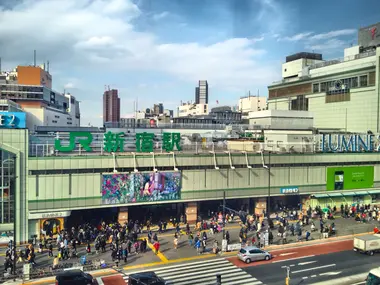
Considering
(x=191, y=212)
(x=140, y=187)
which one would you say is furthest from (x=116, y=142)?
(x=191, y=212)

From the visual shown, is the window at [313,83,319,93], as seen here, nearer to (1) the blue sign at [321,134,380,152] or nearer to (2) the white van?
(1) the blue sign at [321,134,380,152]

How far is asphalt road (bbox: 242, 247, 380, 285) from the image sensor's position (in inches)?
1232

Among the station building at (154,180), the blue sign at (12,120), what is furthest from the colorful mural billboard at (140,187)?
the blue sign at (12,120)

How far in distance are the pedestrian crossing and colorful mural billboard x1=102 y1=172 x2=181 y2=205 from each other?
43.3 feet

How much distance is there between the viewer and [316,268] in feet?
111

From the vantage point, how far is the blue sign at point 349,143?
190 ft

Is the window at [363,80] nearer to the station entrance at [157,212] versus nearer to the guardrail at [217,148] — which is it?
the guardrail at [217,148]

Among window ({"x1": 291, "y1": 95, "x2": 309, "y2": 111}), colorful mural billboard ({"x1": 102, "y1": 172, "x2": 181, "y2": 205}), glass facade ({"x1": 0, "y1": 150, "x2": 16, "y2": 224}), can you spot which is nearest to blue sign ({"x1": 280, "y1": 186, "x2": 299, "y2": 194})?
colorful mural billboard ({"x1": 102, "y1": 172, "x2": 181, "y2": 205})

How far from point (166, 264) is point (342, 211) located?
3339 centimetres

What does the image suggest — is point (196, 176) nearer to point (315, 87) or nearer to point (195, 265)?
point (195, 265)

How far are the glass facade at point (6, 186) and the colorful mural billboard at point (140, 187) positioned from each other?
10338mm

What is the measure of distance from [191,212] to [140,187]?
27.0 feet

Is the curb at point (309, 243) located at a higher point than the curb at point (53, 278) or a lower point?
higher

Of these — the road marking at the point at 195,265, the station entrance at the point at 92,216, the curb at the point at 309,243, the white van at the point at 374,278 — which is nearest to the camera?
the white van at the point at 374,278
